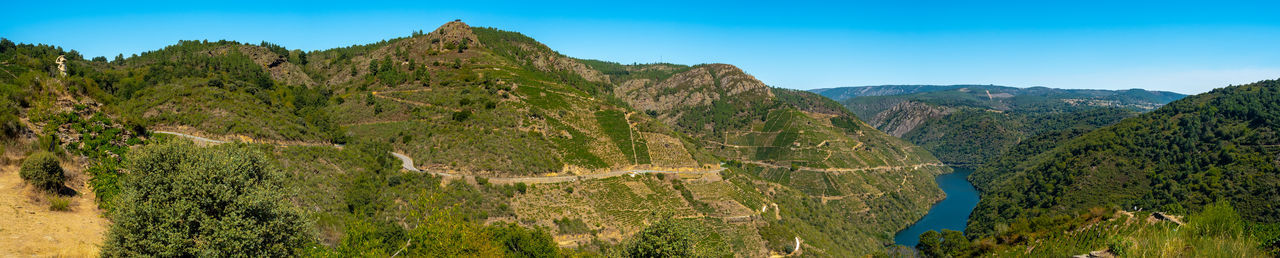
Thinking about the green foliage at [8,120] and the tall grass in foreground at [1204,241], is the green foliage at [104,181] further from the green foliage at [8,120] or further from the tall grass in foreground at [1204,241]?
the tall grass in foreground at [1204,241]

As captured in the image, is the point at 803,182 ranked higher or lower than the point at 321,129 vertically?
lower

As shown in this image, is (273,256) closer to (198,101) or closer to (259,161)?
(259,161)

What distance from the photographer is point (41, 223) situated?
17.0m

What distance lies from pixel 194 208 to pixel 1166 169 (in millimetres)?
152980

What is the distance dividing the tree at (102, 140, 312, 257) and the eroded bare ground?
9.46 feet

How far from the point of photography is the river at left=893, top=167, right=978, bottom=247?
126m

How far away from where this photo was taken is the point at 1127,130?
428 feet

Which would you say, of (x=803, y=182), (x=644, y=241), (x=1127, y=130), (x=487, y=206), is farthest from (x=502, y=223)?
(x=1127, y=130)

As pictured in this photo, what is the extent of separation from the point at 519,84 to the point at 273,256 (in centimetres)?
7191

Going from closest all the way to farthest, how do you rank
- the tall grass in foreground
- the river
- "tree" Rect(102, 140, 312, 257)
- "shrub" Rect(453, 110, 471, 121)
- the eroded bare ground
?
the tall grass in foreground → "tree" Rect(102, 140, 312, 257) → the eroded bare ground → "shrub" Rect(453, 110, 471, 121) → the river

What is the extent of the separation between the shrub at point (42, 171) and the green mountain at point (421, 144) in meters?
1.20

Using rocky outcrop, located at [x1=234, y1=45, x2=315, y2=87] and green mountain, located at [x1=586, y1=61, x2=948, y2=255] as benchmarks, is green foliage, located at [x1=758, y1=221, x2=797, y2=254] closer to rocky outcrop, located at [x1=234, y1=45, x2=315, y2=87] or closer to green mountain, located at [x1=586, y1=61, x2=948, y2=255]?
green mountain, located at [x1=586, y1=61, x2=948, y2=255]

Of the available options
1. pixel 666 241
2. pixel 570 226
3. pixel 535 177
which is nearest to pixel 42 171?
pixel 666 241

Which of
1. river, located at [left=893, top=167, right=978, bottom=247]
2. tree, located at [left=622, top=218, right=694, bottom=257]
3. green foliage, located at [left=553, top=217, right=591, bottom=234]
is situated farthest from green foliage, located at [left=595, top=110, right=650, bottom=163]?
river, located at [left=893, top=167, right=978, bottom=247]
